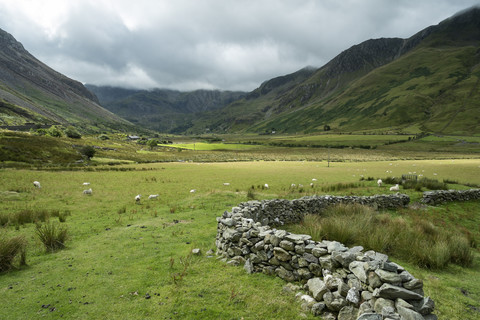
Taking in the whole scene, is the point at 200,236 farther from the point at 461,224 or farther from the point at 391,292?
the point at 461,224

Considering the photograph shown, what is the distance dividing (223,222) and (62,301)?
5646 mm

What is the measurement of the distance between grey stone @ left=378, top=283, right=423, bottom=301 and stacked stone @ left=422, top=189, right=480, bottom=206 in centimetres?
1980

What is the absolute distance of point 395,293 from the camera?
16.0ft

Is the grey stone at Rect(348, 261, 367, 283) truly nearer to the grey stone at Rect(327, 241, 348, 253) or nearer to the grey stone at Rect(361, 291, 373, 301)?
the grey stone at Rect(361, 291, 373, 301)

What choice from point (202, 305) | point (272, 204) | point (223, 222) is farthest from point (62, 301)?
point (272, 204)

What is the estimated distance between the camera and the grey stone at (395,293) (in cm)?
482

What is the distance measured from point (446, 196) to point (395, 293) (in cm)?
2188

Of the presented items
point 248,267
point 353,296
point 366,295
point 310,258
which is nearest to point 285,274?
point 310,258

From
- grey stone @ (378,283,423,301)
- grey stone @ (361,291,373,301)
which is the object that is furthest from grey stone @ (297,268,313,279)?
grey stone @ (378,283,423,301)

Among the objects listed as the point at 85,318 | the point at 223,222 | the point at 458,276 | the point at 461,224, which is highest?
the point at 223,222

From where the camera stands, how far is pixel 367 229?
396 inches

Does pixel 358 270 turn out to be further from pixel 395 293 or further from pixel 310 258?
pixel 310 258

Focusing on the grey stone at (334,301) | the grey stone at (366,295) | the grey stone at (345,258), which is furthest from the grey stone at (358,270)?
the grey stone at (334,301)

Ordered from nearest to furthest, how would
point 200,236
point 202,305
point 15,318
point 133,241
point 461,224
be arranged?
point 15,318
point 202,305
point 133,241
point 200,236
point 461,224
